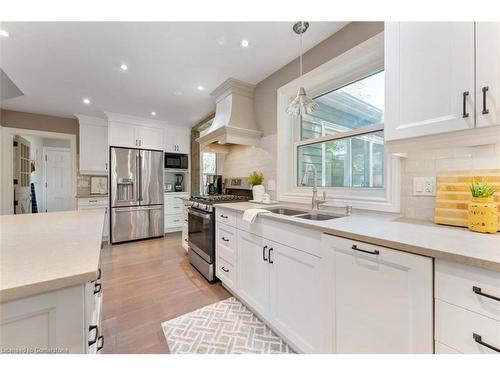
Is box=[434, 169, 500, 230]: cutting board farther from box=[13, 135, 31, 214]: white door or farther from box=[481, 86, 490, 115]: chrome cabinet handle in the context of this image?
box=[13, 135, 31, 214]: white door

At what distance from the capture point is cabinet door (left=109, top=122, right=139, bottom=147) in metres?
3.85

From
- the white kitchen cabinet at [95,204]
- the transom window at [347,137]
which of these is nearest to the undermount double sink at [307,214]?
the transom window at [347,137]

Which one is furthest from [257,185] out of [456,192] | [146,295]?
[456,192]

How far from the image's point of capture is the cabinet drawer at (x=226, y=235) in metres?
1.99

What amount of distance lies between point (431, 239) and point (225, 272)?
1751 mm

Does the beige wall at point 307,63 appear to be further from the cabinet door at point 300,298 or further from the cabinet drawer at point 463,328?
the cabinet drawer at point 463,328

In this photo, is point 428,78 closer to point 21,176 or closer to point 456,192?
point 456,192

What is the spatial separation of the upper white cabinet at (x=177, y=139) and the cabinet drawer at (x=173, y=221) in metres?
1.48

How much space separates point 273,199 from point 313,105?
4.02ft

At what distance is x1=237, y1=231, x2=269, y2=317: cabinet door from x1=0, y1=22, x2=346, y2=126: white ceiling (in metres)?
1.84

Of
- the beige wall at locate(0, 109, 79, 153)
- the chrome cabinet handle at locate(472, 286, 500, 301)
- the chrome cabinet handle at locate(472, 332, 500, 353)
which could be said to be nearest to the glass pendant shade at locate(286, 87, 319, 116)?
the chrome cabinet handle at locate(472, 286, 500, 301)

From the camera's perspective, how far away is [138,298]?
2037 millimetres
